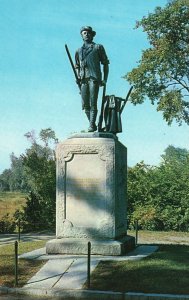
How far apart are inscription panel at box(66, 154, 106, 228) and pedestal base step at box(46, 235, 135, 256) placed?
43 centimetres

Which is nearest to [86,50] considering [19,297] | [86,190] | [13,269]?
[86,190]

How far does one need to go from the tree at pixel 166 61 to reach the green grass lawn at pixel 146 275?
771 inches

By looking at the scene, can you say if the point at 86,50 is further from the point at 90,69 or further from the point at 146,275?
the point at 146,275

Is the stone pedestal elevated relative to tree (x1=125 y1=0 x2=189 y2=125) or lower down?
lower down

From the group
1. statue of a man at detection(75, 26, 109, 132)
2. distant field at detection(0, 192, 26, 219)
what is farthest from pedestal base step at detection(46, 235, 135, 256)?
distant field at detection(0, 192, 26, 219)

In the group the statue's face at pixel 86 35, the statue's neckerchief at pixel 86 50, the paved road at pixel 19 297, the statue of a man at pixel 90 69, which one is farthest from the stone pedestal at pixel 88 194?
the paved road at pixel 19 297

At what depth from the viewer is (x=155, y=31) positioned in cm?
3012

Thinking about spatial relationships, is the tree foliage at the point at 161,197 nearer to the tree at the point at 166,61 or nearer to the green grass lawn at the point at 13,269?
the tree at the point at 166,61

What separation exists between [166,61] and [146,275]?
22.0 m

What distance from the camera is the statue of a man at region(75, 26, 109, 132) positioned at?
1148cm

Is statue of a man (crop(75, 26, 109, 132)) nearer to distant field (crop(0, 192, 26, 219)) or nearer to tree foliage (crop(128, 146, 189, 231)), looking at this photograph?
tree foliage (crop(128, 146, 189, 231))

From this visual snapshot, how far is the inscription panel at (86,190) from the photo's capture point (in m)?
10.9

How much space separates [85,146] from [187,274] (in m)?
3.55

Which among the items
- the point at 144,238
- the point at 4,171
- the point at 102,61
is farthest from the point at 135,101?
the point at 4,171
